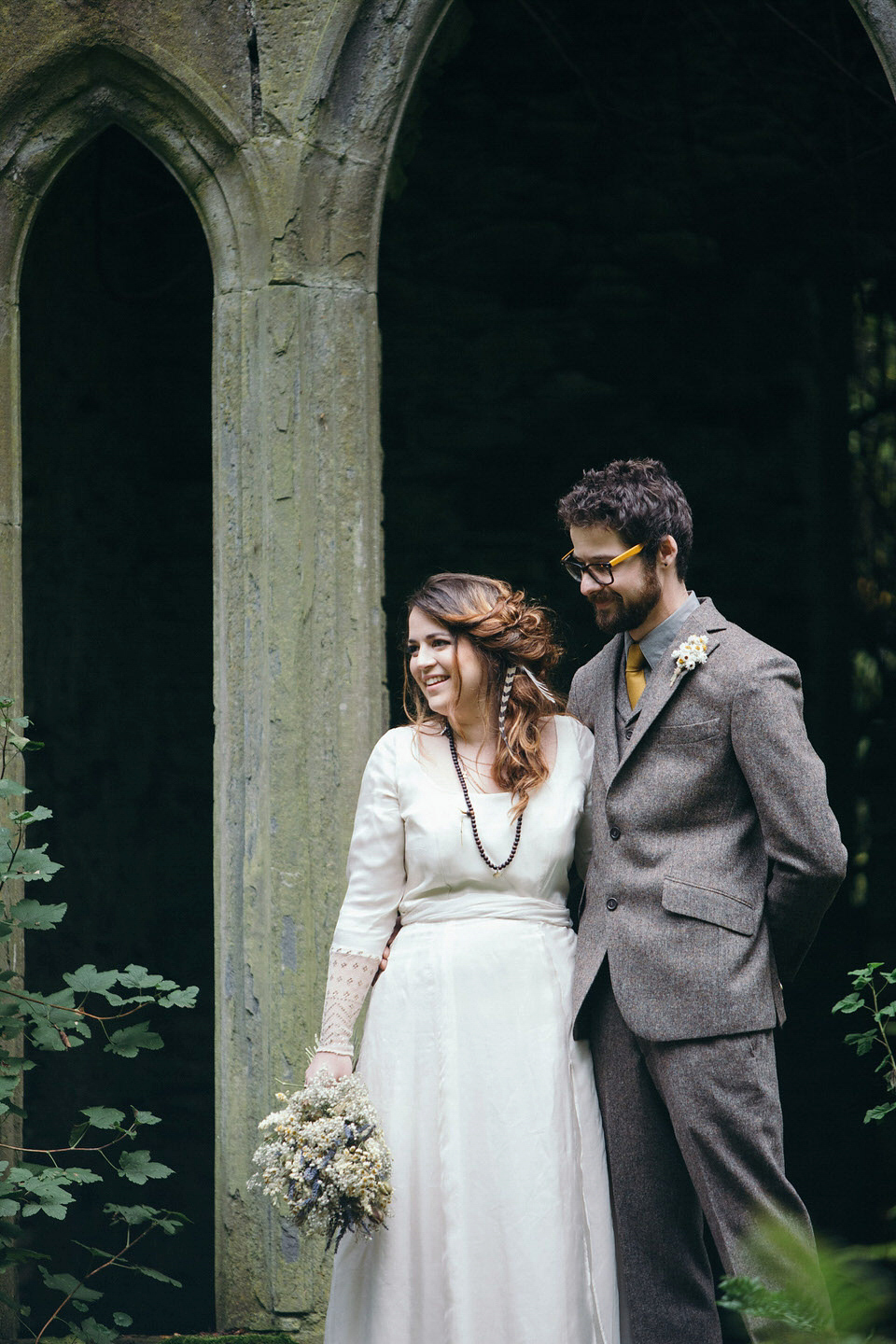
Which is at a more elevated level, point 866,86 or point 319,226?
point 866,86

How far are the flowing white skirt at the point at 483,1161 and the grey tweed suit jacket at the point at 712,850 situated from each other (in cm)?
13

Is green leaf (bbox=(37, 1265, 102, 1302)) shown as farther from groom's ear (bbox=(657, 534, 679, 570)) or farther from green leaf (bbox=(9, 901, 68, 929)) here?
groom's ear (bbox=(657, 534, 679, 570))

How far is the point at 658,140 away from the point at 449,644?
343cm

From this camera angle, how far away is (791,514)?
207 inches

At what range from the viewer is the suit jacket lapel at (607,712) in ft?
8.15

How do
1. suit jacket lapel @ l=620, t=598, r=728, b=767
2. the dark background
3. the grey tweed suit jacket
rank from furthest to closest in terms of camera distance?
1. the dark background
2. suit jacket lapel @ l=620, t=598, r=728, b=767
3. the grey tweed suit jacket

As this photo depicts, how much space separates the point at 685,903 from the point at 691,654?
1.40ft

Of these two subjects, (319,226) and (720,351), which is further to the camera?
(720,351)

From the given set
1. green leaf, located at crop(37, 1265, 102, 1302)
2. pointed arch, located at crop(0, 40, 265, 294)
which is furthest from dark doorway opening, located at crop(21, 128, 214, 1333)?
green leaf, located at crop(37, 1265, 102, 1302)

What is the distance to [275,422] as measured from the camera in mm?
3057

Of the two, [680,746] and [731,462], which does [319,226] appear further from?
[731,462]

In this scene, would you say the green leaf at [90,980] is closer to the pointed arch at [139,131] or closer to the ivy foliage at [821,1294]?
the pointed arch at [139,131]

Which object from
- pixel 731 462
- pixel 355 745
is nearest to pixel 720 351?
pixel 731 462

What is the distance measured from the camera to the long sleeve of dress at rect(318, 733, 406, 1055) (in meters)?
2.45
